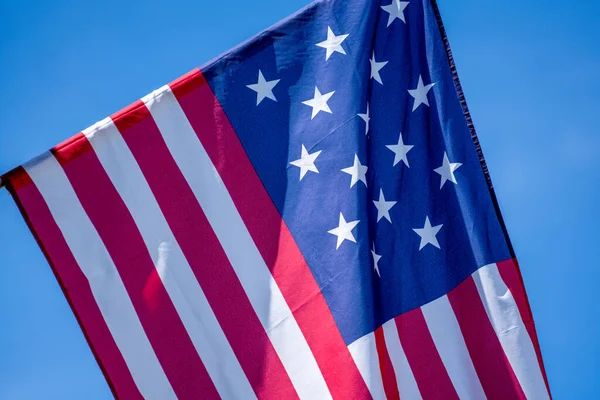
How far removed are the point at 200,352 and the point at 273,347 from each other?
594mm

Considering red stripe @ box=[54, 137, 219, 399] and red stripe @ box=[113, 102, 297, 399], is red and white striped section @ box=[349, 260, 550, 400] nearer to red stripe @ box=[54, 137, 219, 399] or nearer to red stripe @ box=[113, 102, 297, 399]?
red stripe @ box=[113, 102, 297, 399]

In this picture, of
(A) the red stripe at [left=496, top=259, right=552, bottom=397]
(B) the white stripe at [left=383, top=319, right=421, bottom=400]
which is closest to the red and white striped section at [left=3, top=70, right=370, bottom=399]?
(B) the white stripe at [left=383, top=319, right=421, bottom=400]

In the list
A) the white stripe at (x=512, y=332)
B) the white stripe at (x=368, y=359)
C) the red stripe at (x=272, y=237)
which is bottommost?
the white stripe at (x=512, y=332)

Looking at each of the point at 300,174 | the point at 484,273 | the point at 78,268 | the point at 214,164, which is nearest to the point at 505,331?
the point at 484,273

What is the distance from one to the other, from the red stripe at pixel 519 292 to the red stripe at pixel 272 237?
5.13ft

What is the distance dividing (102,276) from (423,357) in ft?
8.98

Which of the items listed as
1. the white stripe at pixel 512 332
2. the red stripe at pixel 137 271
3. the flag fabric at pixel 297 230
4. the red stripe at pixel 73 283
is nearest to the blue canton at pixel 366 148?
the flag fabric at pixel 297 230

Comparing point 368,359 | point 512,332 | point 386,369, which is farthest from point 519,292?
point 368,359

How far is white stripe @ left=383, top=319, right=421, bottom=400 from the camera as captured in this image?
23.9 feet

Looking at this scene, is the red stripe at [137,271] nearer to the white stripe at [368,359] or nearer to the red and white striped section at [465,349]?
the white stripe at [368,359]

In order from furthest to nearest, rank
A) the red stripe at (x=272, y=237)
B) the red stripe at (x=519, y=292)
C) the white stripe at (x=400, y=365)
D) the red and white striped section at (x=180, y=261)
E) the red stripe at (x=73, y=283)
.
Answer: the red stripe at (x=519, y=292) → the white stripe at (x=400, y=365) → the red stripe at (x=272, y=237) → the red and white striped section at (x=180, y=261) → the red stripe at (x=73, y=283)

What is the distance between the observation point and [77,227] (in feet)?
23.7

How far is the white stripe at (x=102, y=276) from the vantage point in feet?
22.8

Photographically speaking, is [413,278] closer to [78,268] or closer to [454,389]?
[454,389]
